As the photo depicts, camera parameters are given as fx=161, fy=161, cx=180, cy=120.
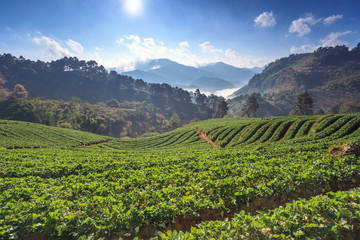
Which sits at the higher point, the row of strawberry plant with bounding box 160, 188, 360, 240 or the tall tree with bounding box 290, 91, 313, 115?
the tall tree with bounding box 290, 91, 313, 115

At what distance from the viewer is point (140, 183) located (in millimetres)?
10305

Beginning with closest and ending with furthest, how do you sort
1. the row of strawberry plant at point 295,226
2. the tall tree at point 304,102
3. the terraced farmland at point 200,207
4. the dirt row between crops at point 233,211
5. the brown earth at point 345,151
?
the row of strawberry plant at point 295,226 < the terraced farmland at point 200,207 < the dirt row between crops at point 233,211 < the brown earth at point 345,151 < the tall tree at point 304,102

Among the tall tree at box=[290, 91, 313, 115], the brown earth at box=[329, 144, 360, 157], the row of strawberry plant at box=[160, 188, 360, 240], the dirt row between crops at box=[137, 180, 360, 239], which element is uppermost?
the tall tree at box=[290, 91, 313, 115]

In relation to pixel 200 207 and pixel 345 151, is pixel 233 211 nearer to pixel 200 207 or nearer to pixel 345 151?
pixel 200 207

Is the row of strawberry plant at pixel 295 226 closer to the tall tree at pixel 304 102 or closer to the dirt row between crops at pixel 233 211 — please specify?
the dirt row between crops at pixel 233 211

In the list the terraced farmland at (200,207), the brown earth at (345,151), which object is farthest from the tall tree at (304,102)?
the terraced farmland at (200,207)

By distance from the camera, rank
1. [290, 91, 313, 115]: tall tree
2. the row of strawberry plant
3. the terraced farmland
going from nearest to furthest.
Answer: the row of strawberry plant, the terraced farmland, [290, 91, 313, 115]: tall tree

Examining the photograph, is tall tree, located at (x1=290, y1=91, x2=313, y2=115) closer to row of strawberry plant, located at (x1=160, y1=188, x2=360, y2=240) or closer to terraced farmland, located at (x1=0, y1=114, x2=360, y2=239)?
terraced farmland, located at (x1=0, y1=114, x2=360, y2=239)

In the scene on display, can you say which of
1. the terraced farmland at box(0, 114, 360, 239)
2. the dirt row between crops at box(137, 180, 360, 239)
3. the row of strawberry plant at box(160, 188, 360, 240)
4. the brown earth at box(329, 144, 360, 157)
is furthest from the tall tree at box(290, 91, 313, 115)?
the row of strawberry plant at box(160, 188, 360, 240)

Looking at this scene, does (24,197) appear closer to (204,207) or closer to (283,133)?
(204,207)

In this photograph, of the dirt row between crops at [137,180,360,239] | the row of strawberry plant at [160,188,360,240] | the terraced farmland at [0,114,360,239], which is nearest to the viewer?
the row of strawberry plant at [160,188,360,240]

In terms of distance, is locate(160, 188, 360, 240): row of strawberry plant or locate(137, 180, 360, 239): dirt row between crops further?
locate(137, 180, 360, 239): dirt row between crops

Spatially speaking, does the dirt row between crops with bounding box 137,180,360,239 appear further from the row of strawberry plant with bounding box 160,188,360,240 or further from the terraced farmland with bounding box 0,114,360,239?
Answer: the row of strawberry plant with bounding box 160,188,360,240

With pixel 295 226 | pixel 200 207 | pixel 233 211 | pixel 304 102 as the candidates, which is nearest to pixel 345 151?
pixel 233 211
